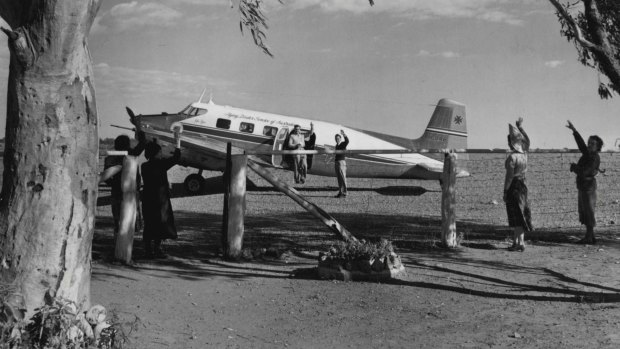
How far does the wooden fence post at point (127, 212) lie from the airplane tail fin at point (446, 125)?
18.2 metres

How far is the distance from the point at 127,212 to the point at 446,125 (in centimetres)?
1900

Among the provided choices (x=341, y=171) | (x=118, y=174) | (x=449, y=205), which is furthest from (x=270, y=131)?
(x=118, y=174)

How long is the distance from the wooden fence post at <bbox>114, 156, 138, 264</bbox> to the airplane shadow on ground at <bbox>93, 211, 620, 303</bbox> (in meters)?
0.23

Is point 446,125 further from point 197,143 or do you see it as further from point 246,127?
point 197,143

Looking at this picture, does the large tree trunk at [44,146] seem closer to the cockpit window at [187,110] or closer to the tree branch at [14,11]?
the tree branch at [14,11]

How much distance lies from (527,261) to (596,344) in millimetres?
3999

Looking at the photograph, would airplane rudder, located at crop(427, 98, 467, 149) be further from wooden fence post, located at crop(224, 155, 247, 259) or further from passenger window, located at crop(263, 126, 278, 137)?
wooden fence post, located at crop(224, 155, 247, 259)

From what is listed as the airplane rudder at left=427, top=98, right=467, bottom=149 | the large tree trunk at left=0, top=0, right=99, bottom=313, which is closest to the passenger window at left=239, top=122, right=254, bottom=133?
the airplane rudder at left=427, top=98, right=467, bottom=149

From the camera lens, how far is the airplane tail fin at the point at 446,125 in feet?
88.2

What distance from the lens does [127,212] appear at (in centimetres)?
976

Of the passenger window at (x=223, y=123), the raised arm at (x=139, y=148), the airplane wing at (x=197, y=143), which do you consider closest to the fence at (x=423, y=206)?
the airplane wing at (x=197, y=143)

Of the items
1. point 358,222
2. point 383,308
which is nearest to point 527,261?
point 383,308

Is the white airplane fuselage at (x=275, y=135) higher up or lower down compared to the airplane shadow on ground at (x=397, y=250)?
higher up

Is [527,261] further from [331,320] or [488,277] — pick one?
[331,320]
